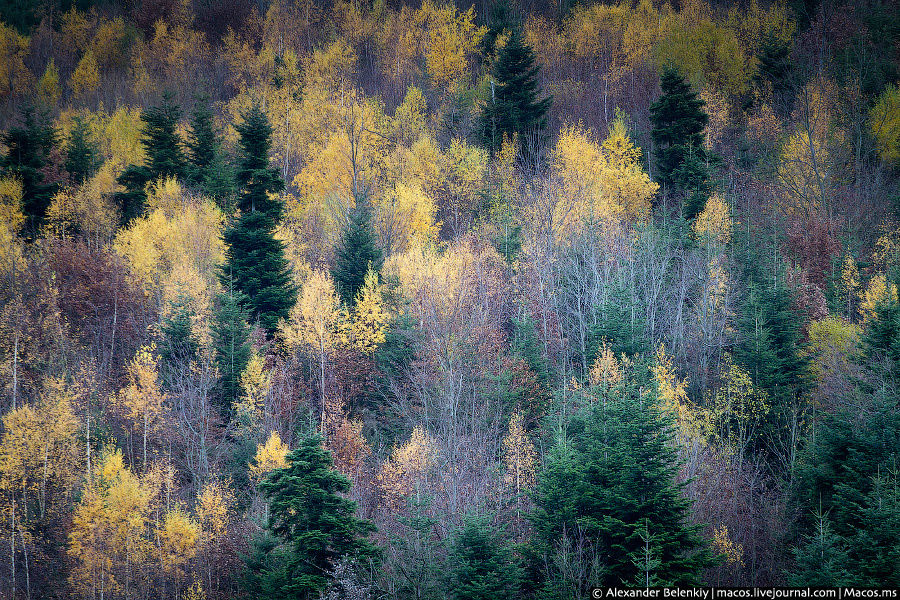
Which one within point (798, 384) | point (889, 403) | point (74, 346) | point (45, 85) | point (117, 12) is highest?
point (117, 12)

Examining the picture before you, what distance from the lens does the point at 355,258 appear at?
35844 millimetres

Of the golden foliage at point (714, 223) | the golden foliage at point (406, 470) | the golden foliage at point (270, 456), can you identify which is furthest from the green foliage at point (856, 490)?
the golden foliage at point (270, 456)

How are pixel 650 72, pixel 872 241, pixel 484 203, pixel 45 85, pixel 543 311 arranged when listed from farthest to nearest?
pixel 45 85, pixel 650 72, pixel 484 203, pixel 872 241, pixel 543 311

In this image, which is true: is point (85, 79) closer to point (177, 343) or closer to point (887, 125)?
point (177, 343)

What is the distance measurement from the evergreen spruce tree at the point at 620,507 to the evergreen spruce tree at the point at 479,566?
140 centimetres

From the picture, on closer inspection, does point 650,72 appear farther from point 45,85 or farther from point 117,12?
point 117,12

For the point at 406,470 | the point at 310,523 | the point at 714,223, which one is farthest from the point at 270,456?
the point at 714,223

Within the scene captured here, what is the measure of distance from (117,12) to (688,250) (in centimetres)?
7343

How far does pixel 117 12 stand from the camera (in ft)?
265

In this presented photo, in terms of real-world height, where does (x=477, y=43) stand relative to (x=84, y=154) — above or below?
above

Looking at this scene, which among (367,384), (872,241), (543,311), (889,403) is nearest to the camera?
(889,403)

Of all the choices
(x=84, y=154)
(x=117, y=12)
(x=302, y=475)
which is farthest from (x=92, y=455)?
(x=117, y=12)

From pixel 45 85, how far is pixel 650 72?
180 feet

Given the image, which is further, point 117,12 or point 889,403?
point 117,12
